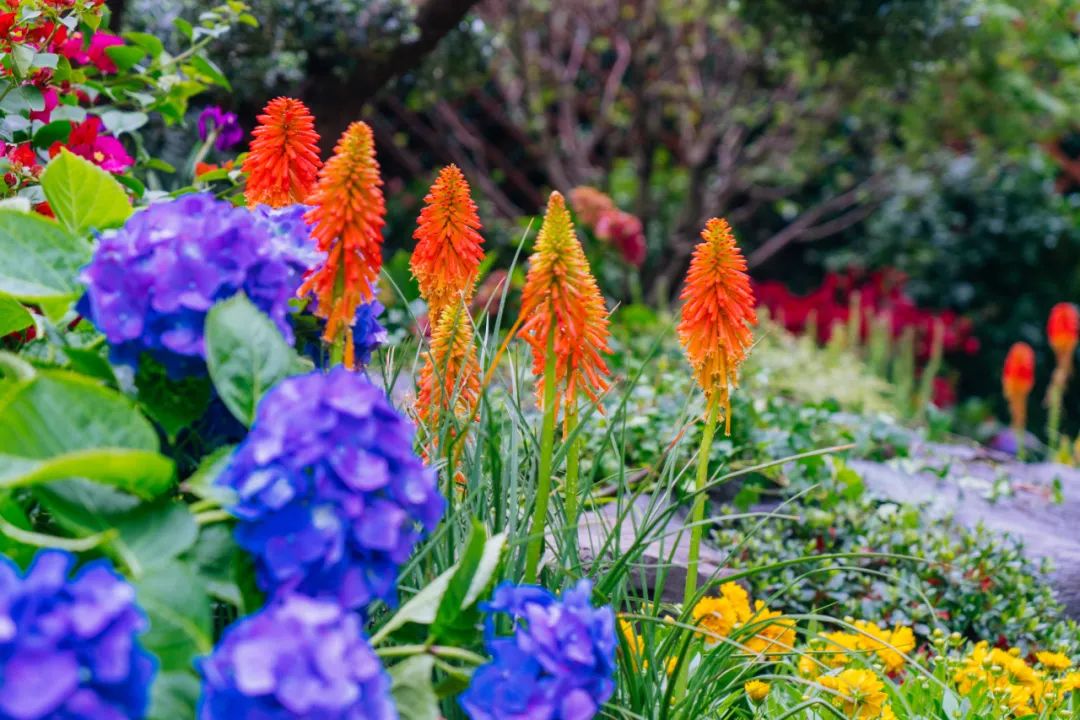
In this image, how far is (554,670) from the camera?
1.14 m

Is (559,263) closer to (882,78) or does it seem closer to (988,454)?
(988,454)

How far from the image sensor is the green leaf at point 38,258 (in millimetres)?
1252

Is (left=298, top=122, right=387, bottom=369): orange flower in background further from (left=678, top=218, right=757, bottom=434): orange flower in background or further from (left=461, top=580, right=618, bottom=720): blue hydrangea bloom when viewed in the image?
(left=678, top=218, right=757, bottom=434): orange flower in background

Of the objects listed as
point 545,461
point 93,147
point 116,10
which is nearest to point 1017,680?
point 545,461

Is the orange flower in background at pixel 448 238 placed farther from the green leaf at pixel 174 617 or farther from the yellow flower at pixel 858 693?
the yellow flower at pixel 858 693

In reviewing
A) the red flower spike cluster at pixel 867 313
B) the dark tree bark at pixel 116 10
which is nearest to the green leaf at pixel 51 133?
the dark tree bark at pixel 116 10

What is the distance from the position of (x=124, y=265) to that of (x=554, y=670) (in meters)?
0.69

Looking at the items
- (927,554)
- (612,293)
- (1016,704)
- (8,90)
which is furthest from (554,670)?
(612,293)

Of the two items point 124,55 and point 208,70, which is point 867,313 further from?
point 124,55

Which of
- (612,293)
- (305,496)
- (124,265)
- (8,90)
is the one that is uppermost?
(8,90)

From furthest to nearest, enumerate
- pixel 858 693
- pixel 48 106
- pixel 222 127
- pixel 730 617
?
pixel 222 127
pixel 48 106
pixel 730 617
pixel 858 693

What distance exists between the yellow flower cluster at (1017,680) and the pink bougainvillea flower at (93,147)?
2175 mm

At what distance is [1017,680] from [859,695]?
0.53 m

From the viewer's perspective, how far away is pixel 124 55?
2.63 meters
